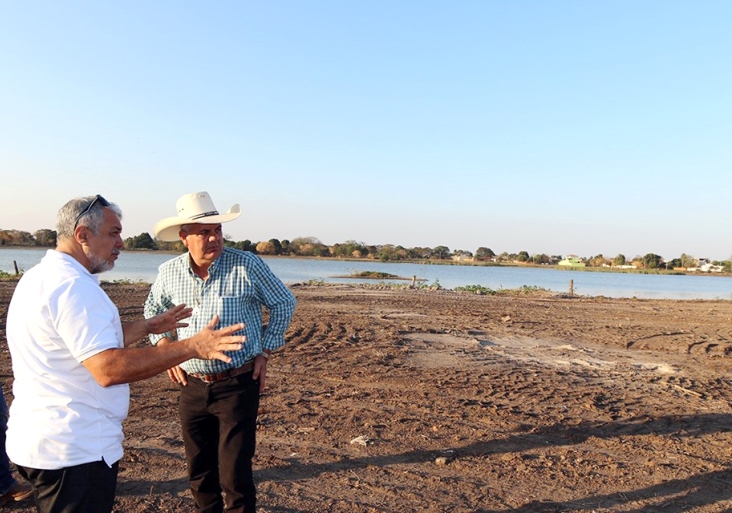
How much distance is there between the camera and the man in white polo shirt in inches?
82.2

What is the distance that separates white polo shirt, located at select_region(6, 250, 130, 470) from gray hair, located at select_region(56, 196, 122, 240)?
0.36ft

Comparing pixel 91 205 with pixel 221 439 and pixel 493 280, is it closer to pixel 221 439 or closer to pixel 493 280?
pixel 221 439

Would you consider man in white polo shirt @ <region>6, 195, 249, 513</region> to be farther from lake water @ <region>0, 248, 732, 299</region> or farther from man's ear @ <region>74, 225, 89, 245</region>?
lake water @ <region>0, 248, 732, 299</region>

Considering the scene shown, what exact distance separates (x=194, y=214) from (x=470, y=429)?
11.5ft

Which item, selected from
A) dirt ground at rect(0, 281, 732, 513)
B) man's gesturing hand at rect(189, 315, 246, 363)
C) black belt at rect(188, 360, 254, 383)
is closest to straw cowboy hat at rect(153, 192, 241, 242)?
black belt at rect(188, 360, 254, 383)

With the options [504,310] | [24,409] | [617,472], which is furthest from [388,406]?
[504,310]

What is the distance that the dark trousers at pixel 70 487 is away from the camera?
7.09 feet

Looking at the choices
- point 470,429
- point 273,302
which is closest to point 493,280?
point 470,429

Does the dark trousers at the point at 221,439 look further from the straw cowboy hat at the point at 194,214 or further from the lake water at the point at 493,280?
the lake water at the point at 493,280

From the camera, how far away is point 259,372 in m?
3.31

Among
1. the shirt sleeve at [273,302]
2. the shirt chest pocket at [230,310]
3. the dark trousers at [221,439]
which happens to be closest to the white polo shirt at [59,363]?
the dark trousers at [221,439]

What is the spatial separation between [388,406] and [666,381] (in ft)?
13.9

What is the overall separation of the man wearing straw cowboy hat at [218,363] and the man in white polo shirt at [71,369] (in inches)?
37.9

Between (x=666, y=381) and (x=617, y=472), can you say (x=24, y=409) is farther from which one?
(x=666, y=381)
